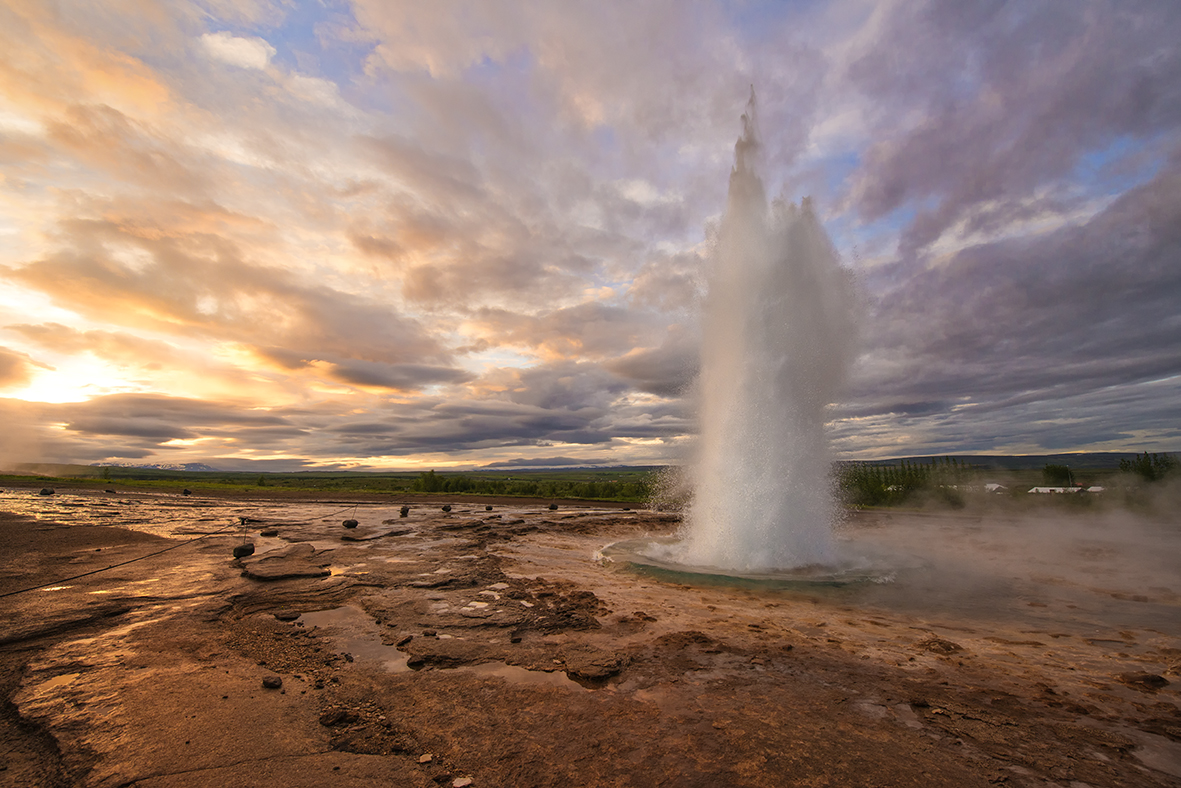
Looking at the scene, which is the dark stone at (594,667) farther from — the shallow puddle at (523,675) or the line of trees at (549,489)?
the line of trees at (549,489)

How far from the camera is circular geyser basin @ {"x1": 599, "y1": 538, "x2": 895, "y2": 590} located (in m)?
11.0

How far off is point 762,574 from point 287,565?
1129 centimetres

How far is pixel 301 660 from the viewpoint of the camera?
19.0 ft

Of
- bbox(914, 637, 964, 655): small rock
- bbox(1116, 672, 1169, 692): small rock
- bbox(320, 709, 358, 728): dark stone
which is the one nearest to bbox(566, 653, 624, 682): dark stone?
bbox(320, 709, 358, 728): dark stone

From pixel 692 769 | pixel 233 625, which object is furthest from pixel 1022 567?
pixel 233 625

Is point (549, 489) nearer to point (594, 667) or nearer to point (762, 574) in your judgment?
point (762, 574)

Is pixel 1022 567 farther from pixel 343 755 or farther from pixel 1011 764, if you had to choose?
pixel 343 755

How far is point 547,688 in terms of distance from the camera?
5.16 metres

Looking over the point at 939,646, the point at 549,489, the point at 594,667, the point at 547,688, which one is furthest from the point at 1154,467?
the point at 547,688

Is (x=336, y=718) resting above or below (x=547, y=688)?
above

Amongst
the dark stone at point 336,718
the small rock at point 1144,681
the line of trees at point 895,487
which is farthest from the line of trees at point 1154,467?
the dark stone at point 336,718

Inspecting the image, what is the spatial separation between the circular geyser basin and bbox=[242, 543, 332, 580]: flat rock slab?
7.36 meters

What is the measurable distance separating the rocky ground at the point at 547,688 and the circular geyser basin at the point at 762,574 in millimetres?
867

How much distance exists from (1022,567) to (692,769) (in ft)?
51.3
